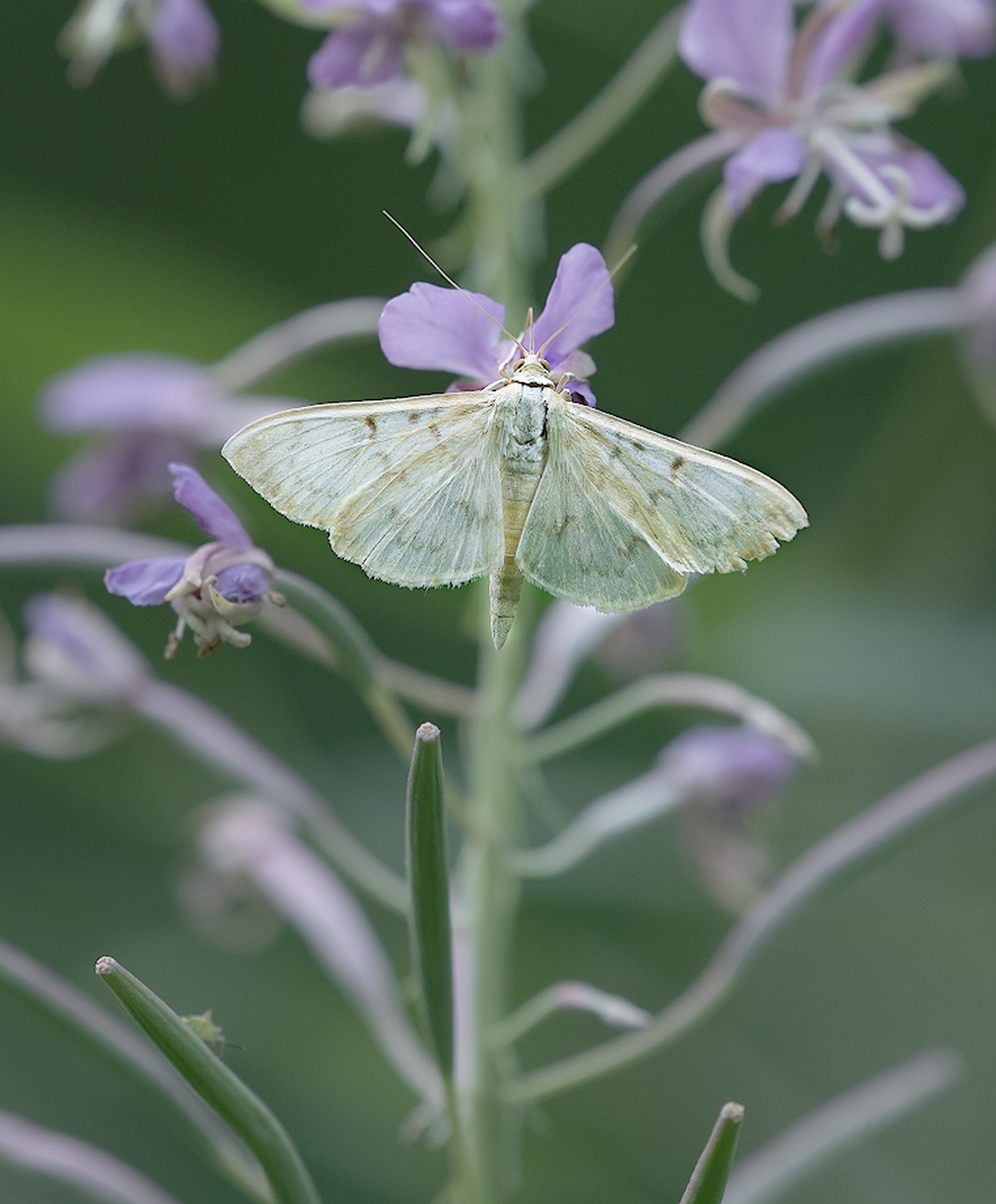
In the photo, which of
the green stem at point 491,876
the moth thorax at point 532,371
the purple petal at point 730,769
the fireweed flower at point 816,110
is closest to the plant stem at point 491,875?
the green stem at point 491,876

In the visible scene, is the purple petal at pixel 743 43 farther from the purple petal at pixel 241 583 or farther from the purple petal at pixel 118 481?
the purple petal at pixel 118 481

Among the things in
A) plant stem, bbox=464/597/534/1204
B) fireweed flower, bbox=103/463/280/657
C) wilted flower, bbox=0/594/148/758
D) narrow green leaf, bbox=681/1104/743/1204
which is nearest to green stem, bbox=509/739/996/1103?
plant stem, bbox=464/597/534/1204

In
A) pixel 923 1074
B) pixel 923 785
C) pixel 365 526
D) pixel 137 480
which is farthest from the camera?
pixel 137 480

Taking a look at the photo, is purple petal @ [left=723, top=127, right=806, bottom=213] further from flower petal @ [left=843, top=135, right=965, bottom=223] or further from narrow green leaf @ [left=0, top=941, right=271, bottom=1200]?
narrow green leaf @ [left=0, top=941, right=271, bottom=1200]

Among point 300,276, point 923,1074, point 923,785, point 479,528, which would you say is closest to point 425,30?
point 479,528

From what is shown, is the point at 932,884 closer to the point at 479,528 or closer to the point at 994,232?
the point at 994,232

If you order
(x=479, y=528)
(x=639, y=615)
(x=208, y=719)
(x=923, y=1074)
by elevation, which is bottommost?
(x=923, y=1074)

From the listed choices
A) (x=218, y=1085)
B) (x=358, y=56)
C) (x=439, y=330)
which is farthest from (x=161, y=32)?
(x=218, y=1085)
